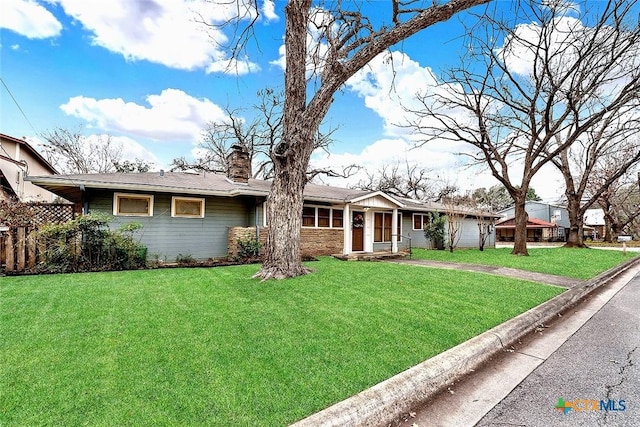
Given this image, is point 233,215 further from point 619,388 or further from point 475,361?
point 619,388

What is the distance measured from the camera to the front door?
1306 cm

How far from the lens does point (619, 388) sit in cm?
265

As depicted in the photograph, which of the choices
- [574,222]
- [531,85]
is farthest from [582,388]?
[574,222]

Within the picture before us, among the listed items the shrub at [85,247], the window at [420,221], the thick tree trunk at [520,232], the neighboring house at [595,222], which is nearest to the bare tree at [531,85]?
the thick tree trunk at [520,232]

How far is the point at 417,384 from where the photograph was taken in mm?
2555

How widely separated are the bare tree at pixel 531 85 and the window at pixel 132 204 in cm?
1166

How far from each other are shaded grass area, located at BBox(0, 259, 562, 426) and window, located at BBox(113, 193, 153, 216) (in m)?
3.68

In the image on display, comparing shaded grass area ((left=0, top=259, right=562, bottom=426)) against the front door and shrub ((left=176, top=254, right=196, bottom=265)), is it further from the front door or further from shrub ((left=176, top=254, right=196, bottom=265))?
the front door

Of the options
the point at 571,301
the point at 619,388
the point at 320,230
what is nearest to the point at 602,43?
the point at 571,301

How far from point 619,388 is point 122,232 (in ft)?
33.2

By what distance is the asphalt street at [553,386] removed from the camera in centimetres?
225

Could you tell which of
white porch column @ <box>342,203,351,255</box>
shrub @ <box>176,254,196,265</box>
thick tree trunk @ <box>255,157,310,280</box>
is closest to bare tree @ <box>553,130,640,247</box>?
white porch column @ <box>342,203,351,255</box>

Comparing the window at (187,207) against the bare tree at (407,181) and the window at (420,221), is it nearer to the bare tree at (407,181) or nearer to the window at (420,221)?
the window at (420,221)

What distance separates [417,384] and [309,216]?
9.54m
